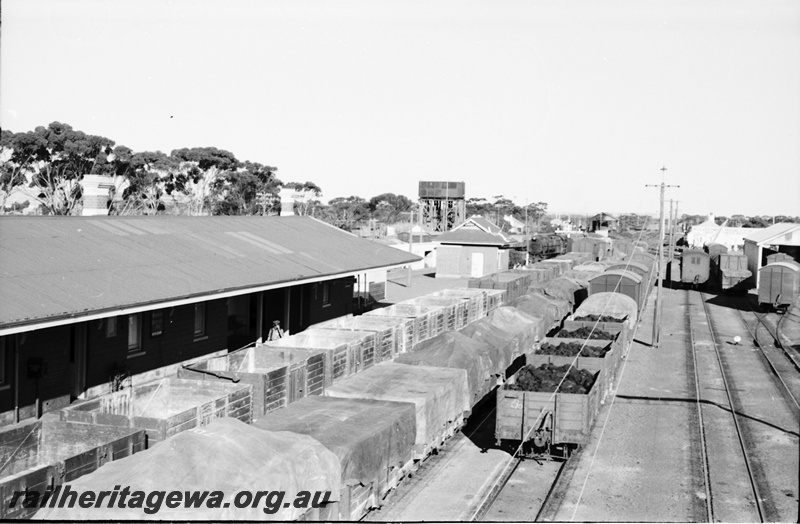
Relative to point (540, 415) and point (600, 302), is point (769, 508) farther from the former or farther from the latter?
point (600, 302)

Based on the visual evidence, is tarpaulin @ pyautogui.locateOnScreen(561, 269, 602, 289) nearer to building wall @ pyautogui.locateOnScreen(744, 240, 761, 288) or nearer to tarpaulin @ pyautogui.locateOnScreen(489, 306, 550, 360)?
tarpaulin @ pyautogui.locateOnScreen(489, 306, 550, 360)

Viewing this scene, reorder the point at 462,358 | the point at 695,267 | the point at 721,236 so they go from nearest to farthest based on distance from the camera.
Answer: the point at 462,358
the point at 695,267
the point at 721,236

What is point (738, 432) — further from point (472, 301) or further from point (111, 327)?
point (111, 327)

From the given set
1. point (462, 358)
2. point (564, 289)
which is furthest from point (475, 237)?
point (462, 358)

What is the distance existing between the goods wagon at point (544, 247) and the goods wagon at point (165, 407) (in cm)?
7479

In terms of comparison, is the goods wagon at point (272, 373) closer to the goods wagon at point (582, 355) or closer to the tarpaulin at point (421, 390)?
the tarpaulin at point (421, 390)

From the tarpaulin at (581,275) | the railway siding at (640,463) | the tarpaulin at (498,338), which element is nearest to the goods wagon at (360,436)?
the railway siding at (640,463)

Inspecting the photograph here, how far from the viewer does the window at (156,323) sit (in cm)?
2019

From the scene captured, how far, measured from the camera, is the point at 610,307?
36062 mm

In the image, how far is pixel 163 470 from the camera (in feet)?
30.7

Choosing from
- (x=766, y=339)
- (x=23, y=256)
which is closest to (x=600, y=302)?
(x=766, y=339)

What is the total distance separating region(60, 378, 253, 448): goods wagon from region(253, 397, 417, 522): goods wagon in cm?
70

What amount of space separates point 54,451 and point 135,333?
6863mm

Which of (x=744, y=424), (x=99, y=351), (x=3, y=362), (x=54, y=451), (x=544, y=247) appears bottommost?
(x=744, y=424)
